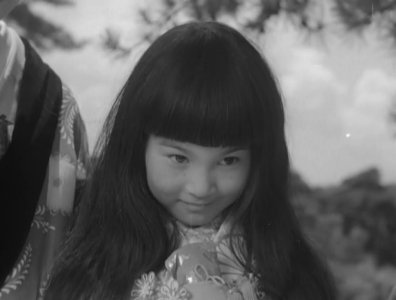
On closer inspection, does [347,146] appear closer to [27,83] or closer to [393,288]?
[393,288]

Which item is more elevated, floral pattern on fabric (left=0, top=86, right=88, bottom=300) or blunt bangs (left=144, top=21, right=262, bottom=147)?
blunt bangs (left=144, top=21, right=262, bottom=147)

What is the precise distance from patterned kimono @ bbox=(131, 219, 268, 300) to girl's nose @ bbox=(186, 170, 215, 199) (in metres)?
0.07

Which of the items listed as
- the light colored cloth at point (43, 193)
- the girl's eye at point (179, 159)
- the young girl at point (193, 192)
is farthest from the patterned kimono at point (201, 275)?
the light colored cloth at point (43, 193)

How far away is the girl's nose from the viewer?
77 cm

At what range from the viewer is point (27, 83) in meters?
1.00

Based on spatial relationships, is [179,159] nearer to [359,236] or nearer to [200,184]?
[200,184]

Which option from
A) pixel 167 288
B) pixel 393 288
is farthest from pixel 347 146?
pixel 167 288

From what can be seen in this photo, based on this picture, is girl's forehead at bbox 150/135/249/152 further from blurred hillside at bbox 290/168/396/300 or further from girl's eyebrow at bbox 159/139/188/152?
blurred hillside at bbox 290/168/396/300

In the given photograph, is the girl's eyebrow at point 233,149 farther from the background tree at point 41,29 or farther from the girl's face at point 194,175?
the background tree at point 41,29

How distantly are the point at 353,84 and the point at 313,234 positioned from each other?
28 centimetres

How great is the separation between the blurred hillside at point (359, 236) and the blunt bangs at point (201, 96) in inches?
15.1

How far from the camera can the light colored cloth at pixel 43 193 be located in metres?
0.94

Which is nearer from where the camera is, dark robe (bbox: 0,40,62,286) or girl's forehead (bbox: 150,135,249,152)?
girl's forehead (bbox: 150,135,249,152)

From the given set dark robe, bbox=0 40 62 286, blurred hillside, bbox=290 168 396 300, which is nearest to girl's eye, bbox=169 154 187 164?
dark robe, bbox=0 40 62 286
